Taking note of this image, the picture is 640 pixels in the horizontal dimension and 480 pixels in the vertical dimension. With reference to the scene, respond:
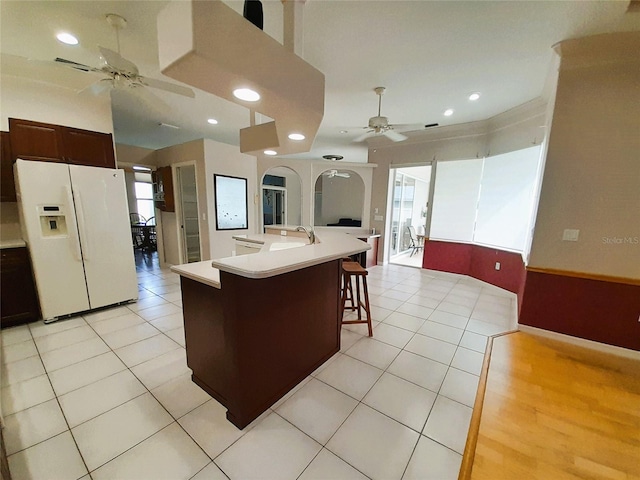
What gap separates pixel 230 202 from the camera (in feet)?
16.5

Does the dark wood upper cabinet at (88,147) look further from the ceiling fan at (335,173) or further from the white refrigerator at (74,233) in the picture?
the ceiling fan at (335,173)

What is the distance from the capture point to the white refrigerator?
2.63 m

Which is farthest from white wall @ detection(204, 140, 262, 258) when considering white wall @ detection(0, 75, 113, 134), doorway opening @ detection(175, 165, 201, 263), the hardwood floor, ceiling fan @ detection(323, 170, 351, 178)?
the hardwood floor

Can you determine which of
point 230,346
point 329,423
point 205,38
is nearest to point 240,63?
point 205,38

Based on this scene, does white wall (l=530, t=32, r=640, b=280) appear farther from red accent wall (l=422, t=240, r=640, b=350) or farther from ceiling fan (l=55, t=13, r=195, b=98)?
ceiling fan (l=55, t=13, r=195, b=98)

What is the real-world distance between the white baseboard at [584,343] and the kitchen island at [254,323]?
8.08 ft

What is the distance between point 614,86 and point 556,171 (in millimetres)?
825

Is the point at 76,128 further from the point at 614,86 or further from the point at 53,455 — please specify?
the point at 614,86

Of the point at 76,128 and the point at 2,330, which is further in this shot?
the point at 76,128

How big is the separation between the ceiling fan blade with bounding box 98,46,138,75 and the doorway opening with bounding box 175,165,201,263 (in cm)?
286

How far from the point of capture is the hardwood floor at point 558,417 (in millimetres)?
1386

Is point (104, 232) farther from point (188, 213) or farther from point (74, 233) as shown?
point (188, 213)

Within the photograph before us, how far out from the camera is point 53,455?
1.41m

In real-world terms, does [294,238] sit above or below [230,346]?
above
